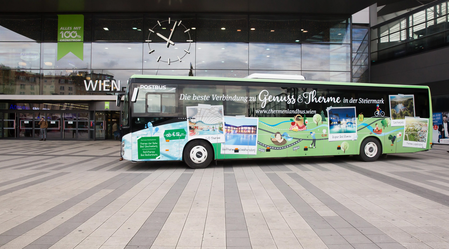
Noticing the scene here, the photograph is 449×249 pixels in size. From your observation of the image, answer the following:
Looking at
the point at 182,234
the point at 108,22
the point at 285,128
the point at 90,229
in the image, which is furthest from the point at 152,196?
the point at 108,22

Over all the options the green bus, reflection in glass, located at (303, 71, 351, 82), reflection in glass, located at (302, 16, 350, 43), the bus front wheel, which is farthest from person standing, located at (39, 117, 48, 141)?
the bus front wheel

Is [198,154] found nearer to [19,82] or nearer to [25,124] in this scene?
[19,82]

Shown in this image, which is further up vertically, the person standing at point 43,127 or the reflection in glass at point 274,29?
the reflection in glass at point 274,29

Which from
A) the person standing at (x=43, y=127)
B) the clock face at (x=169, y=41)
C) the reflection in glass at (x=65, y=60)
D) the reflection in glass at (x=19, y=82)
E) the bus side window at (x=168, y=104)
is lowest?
the person standing at (x=43, y=127)

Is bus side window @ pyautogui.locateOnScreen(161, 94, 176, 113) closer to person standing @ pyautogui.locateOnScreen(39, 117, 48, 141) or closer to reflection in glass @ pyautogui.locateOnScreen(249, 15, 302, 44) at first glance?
reflection in glass @ pyautogui.locateOnScreen(249, 15, 302, 44)

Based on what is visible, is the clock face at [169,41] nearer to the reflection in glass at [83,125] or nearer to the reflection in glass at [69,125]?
the reflection in glass at [83,125]

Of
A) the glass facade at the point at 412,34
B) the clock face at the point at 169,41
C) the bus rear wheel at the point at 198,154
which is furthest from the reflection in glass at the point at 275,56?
the bus rear wheel at the point at 198,154

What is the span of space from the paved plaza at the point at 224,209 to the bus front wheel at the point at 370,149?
6.29 feet

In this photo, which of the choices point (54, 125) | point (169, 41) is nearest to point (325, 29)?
point (169, 41)

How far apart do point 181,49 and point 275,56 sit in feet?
23.9

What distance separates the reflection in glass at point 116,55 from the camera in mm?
19172

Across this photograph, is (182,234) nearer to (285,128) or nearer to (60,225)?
(60,225)

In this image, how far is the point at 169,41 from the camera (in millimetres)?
18953

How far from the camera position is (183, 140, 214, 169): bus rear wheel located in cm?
848
